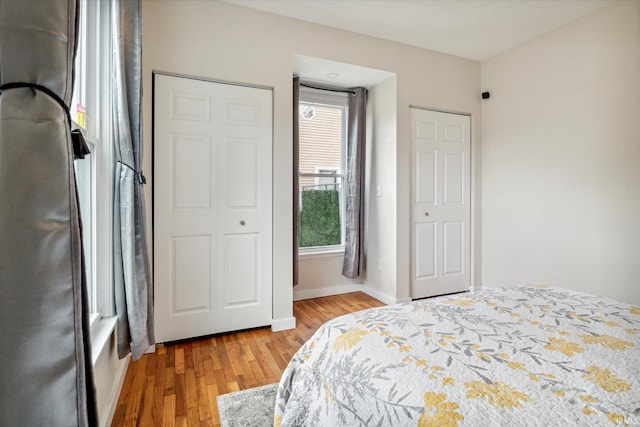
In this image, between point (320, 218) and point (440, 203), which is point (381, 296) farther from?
point (440, 203)

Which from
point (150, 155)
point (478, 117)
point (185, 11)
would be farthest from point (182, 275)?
point (478, 117)

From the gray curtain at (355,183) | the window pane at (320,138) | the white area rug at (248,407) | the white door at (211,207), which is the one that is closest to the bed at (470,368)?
the white area rug at (248,407)

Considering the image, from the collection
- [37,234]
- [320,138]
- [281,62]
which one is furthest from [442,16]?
[37,234]

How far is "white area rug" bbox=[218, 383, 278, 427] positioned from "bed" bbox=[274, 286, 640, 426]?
57cm

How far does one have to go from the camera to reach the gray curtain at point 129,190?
A: 1.74 metres

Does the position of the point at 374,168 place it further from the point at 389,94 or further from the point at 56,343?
the point at 56,343

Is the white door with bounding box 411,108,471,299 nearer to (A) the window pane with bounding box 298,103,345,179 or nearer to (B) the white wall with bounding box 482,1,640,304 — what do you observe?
(B) the white wall with bounding box 482,1,640,304

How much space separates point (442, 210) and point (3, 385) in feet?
11.6

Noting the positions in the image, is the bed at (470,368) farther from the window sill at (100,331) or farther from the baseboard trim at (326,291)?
the baseboard trim at (326,291)

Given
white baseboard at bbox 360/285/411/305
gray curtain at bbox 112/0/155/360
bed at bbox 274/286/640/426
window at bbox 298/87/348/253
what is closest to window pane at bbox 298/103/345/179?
window at bbox 298/87/348/253

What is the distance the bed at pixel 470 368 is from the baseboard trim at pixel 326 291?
2308 mm

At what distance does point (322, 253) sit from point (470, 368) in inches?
110

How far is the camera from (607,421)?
699 mm

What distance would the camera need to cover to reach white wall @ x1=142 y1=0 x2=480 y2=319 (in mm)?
2408
